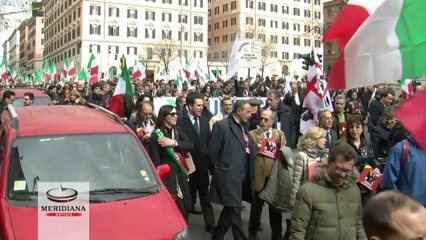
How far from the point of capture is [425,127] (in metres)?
2.44

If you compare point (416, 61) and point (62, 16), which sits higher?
point (62, 16)

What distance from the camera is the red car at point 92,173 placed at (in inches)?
170

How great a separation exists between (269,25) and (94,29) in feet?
121

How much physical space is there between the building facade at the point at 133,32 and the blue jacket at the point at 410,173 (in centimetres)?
8244

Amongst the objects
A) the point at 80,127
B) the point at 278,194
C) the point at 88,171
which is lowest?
the point at 278,194

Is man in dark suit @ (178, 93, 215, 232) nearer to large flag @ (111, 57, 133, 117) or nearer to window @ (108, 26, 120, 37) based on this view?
large flag @ (111, 57, 133, 117)

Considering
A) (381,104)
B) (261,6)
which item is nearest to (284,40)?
(261,6)

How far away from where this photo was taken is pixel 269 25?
108m

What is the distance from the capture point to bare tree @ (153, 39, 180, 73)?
8954 cm

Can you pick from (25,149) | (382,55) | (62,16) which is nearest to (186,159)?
(25,149)

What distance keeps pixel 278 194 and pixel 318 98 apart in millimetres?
2889

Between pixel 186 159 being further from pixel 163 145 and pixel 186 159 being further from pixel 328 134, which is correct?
pixel 328 134

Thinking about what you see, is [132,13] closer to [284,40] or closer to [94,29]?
[94,29]

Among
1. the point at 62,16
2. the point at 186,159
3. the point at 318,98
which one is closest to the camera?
the point at 186,159
